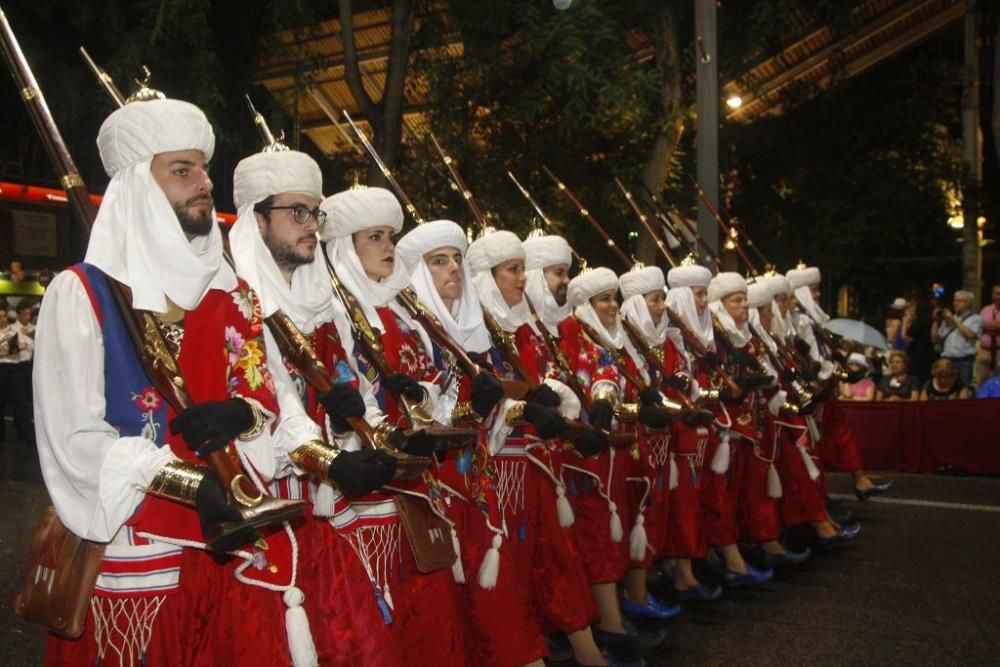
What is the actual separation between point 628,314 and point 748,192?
38.9 ft

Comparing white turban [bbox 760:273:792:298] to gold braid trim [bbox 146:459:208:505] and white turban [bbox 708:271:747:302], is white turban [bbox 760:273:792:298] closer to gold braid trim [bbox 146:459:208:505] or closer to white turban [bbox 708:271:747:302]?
white turban [bbox 708:271:747:302]

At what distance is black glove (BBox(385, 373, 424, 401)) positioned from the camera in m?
3.89

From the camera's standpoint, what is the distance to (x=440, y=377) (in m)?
4.42

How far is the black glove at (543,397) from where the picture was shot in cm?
486

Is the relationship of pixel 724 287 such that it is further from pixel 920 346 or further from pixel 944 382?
pixel 920 346

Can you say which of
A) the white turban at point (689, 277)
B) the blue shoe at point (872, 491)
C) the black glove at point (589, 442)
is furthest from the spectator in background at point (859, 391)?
the black glove at point (589, 442)

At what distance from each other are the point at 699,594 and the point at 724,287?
2.24 meters

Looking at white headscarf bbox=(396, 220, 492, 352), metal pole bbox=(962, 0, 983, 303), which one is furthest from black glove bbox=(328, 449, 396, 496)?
metal pole bbox=(962, 0, 983, 303)

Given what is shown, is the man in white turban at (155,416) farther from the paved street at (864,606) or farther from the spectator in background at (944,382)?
the spectator in background at (944,382)

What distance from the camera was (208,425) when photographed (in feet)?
9.20

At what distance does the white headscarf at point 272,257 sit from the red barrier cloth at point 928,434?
8.58m

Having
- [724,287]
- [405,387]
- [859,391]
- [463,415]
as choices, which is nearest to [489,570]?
[463,415]

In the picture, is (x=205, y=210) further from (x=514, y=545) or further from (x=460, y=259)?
(x=514, y=545)

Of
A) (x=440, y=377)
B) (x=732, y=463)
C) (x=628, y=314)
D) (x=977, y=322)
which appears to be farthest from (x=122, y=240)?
(x=977, y=322)
